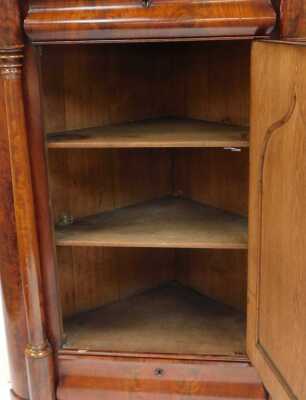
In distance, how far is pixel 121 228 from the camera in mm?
1653

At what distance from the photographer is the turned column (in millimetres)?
1317

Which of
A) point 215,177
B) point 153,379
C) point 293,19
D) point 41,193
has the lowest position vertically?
point 153,379

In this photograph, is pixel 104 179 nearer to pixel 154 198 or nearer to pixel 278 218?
pixel 154 198

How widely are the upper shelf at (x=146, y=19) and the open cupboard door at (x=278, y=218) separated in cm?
8

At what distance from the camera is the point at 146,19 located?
1.27 metres

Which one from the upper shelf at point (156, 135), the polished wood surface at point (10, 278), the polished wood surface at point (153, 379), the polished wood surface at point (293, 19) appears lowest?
the polished wood surface at point (153, 379)

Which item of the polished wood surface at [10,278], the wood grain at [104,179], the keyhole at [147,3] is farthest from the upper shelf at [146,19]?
the wood grain at [104,179]

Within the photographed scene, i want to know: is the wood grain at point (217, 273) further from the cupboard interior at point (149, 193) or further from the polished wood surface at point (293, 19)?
the polished wood surface at point (293, 19)

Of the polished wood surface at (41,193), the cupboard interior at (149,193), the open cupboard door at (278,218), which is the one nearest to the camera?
the open cupboard door at (278,218)

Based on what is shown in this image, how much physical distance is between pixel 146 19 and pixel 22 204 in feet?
1.78

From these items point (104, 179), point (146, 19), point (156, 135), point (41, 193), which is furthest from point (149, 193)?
point (146, 19)

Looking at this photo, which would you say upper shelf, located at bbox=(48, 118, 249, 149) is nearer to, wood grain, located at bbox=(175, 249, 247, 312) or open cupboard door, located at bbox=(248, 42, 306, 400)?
open cupboard door, located at bbox=(248, 42, 306, 400)

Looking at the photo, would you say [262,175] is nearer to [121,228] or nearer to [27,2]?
[121,228]

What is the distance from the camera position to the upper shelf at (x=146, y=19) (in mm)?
1258
